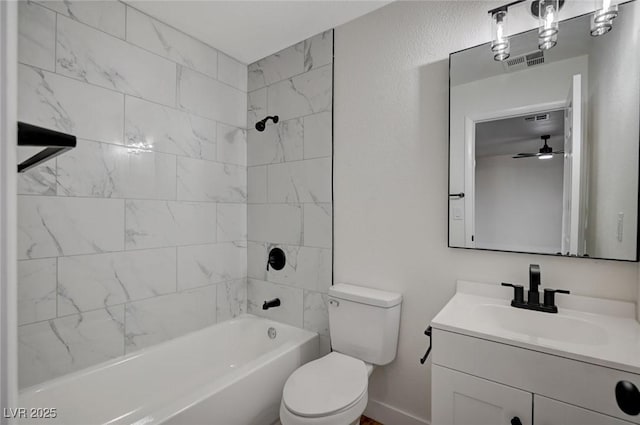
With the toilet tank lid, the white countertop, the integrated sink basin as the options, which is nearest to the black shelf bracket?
the white countertop

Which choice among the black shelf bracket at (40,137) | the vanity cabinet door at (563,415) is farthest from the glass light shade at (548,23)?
the black shelf bracket at (40,137)

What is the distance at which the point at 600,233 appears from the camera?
4.37ft

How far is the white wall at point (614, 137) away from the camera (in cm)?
126

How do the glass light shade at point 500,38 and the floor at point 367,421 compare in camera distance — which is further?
the floor at point 367,421

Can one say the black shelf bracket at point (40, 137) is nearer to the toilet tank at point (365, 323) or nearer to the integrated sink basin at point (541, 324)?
the integrated sink basin at point (541, 324)

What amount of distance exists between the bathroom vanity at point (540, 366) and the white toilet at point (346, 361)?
15.8 inches

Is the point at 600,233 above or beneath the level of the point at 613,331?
above

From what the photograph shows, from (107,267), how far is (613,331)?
7.84ft

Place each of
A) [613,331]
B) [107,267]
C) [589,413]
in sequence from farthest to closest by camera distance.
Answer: [107,267], [613,331], [589,413]

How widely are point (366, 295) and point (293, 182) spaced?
98 cm

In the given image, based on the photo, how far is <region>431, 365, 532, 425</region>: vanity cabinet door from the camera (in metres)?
1.07

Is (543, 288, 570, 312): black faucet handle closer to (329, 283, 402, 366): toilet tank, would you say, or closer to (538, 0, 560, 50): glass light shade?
(329, 283, 402, 366): toilet tank

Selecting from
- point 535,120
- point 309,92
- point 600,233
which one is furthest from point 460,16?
point 600,233

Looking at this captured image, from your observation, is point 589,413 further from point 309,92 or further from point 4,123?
point 309,92
